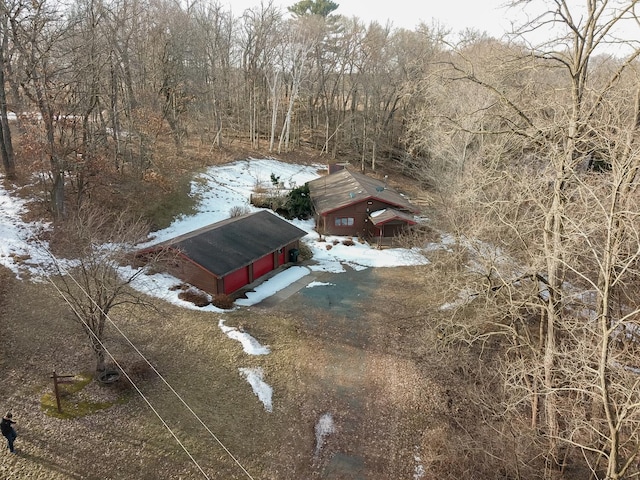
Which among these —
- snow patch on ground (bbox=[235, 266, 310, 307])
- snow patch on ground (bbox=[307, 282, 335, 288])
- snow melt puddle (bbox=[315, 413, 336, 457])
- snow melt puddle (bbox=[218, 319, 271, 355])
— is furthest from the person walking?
snow patch on ground (bbox=[307, 282, 335, 288])

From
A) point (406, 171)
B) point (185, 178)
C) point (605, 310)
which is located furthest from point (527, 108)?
point (406, 171)

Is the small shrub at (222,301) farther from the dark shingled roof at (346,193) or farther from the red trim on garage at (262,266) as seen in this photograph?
the dark shingled roof at (346,193)

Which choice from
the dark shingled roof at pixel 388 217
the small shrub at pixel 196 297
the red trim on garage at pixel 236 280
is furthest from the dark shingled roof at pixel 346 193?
the small shrub at pixel 196 297

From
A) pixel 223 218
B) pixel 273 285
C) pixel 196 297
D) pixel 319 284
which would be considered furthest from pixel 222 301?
pixel 223 218

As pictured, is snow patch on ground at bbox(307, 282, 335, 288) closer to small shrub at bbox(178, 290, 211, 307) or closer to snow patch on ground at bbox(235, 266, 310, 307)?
snow patch on ground at bbox(235, 266, 310, 307)

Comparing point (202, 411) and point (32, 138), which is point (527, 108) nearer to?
point (202, 411)
